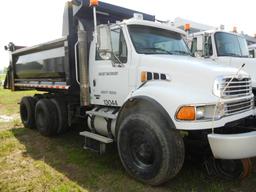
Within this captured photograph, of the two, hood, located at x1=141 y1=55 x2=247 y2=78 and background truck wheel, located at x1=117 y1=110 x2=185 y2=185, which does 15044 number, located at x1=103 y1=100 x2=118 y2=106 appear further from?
hood, located at x1=141 y1=55 x2=247 y2=78

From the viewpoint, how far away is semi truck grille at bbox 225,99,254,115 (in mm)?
3885

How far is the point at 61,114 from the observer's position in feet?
22.4

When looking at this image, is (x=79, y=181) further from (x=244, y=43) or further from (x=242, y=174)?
(x=244, y=43)

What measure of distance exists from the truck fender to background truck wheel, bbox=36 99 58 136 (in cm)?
281

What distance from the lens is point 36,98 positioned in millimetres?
8117

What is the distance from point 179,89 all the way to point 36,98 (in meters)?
5.47

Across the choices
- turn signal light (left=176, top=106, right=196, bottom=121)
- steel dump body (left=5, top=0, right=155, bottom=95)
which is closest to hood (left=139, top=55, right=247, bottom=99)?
turn signal light (left=176, top=106, right=196, bottom=121)

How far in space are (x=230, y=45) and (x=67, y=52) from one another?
14.6ft

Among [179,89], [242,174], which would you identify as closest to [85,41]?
[179,89]

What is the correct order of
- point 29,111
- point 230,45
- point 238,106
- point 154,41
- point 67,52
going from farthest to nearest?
point 29,111 < point 230,45 < point 67,52 < point 154,41 < point 238,106

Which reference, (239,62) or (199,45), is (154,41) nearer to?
(199,45)

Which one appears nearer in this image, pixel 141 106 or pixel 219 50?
pixel 141 106

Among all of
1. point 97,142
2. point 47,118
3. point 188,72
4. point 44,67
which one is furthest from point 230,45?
point 47,118

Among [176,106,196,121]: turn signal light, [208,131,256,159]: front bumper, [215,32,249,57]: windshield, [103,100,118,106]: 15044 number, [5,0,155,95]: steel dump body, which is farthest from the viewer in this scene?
[215,32,249,57]: windshield
